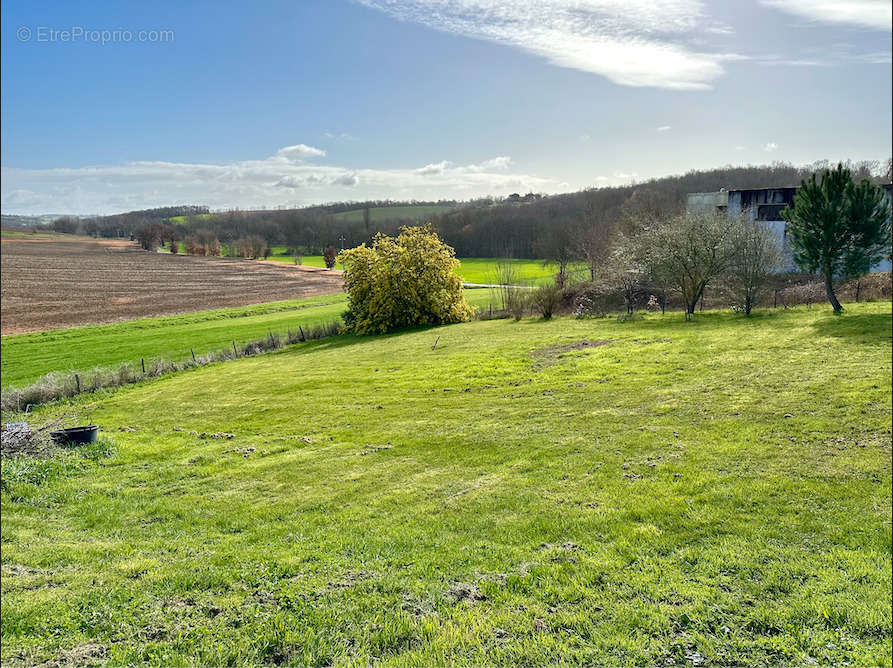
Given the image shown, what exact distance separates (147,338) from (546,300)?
3094 centimetres

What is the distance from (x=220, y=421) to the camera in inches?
717

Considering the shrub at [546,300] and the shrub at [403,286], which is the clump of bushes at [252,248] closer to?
the shrub at [403,286]

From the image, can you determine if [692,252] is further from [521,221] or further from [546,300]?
[521,221]

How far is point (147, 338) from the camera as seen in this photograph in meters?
42.4

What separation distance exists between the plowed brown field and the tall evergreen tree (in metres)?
54.4

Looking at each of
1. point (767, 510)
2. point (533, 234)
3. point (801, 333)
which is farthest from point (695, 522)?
point (533, 234)

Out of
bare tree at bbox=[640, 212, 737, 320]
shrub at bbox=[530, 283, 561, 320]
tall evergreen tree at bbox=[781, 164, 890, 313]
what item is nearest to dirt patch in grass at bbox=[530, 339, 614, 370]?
bare tree at bbox=[640, 212, 737, 320]

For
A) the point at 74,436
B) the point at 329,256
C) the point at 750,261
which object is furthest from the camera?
the point at 329,256

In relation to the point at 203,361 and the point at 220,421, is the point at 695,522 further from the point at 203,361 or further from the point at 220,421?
the point at 203,361

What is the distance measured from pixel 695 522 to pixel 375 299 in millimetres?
33675

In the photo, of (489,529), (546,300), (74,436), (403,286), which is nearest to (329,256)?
(403,286)

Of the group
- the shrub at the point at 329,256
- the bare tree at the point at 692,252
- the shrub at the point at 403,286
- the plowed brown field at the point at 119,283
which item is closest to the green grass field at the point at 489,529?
the bare tree at the point at 692,252

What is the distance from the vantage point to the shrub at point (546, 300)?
122 ft

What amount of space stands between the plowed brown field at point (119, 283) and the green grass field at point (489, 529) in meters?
44.2
